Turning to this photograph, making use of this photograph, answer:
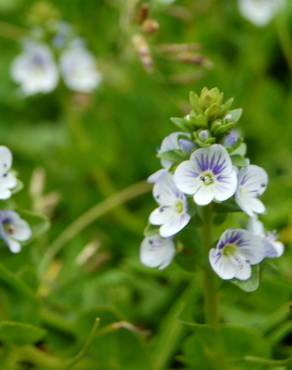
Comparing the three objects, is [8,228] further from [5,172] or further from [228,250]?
[228,250]

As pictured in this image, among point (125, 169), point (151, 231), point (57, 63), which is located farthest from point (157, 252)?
point (57, 63)

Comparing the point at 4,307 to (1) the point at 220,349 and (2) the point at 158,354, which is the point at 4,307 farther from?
(1) the point at 220,349

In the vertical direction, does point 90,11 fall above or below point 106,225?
above

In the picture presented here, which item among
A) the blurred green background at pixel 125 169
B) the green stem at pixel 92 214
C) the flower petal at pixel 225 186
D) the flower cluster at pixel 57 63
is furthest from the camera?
the flower cluster at pixel 57 63

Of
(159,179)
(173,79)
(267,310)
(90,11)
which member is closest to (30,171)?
(173,79)

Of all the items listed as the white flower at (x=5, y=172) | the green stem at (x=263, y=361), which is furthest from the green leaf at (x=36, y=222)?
the green stem at (x=263, y=361)

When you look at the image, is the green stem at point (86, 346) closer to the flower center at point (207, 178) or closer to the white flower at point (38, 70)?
the flower center at point (207, 178)
